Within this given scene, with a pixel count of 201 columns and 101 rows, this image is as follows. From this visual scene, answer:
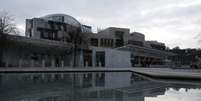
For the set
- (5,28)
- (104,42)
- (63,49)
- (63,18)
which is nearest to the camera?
(5,28)

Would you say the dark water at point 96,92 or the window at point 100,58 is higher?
the window at point 100,58

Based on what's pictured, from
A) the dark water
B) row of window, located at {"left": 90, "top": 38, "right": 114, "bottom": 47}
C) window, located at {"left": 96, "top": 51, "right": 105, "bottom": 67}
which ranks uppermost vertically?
row of window, located at {"left": 90, "top": 38, "right": 114, "bottom": 47}

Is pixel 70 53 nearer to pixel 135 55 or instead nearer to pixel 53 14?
pixel 53 14

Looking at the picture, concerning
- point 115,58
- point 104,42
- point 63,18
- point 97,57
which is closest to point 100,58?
point 97,57

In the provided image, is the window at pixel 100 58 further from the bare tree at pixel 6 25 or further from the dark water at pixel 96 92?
the dark water at pixel 96 92

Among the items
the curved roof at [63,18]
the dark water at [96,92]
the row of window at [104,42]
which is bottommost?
the dark water at [96,92]

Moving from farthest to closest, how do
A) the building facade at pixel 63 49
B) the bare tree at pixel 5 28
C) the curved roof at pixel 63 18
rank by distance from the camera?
the curved roof at pixel 63 18 < the building facade at pixel 63 49 < the bare tree at pixel 5 28

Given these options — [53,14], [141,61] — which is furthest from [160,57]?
[53,14]

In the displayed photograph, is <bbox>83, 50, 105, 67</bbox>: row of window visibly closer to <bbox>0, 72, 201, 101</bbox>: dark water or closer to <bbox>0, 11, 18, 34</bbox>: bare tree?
<bbox>0, 11, 18, 34</bbox>: bare tree

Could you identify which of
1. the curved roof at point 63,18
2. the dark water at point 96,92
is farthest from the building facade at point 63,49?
the dark water at point 96,92

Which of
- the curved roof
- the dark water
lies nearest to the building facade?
the curved roof

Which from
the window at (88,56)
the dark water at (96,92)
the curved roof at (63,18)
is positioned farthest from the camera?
the curved roof at (63,18)

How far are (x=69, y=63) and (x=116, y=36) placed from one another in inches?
1197

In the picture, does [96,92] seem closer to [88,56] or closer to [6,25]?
[6,25]
